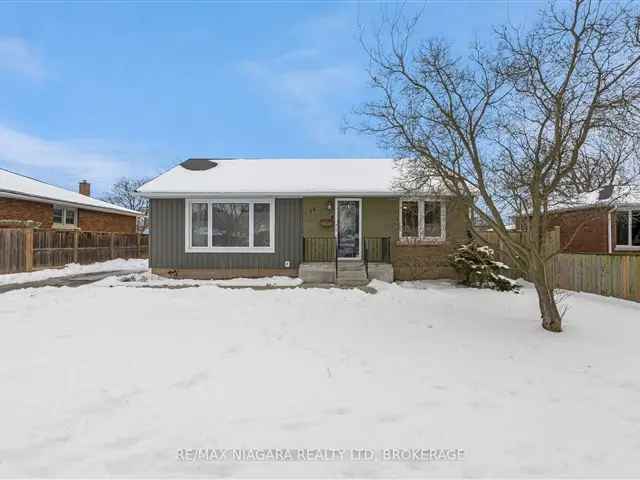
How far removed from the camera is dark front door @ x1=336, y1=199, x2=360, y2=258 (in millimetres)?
11845

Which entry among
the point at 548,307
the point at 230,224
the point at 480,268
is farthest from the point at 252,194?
the point at 548,307

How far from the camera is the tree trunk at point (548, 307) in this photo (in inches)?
219

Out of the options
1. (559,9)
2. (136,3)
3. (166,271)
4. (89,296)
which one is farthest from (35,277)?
(559,9)

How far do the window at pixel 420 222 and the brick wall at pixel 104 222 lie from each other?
57.4ft

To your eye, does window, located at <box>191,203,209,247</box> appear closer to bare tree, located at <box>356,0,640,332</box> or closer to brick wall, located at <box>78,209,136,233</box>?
bare tree, located at <box>356,0,640,332</box>

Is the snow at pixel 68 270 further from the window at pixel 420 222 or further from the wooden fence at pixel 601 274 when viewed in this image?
the wooden fence at pixel 601 274

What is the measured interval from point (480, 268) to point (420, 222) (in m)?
2.63

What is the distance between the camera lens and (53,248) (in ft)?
46.6

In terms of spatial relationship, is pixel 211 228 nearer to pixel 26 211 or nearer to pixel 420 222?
pixel 420 222

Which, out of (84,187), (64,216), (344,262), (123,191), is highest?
(123,191)

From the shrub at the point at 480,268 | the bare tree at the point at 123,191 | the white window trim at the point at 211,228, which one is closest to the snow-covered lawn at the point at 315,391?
the shrub at the point at 480,268

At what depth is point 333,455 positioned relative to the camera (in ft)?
7.87

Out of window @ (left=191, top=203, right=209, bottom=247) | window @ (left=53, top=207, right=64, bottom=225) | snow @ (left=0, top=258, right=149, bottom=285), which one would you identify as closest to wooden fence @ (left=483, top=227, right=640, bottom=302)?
window @ (left=191, top=203, right=209, bottom=247)

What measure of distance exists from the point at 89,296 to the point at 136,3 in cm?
985
